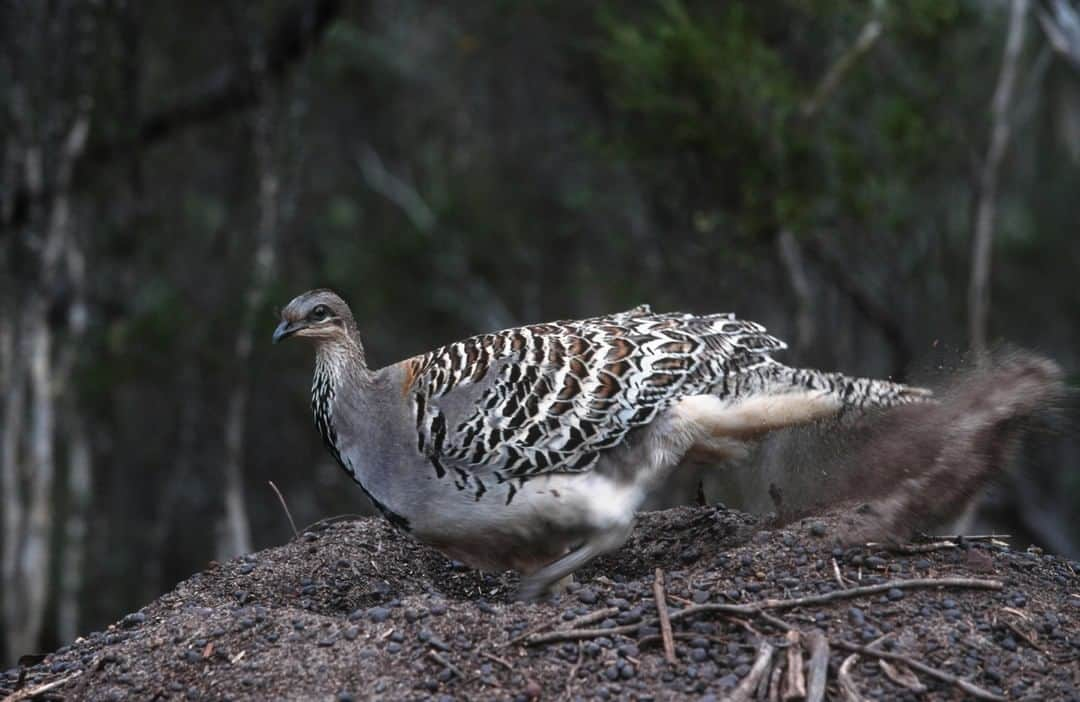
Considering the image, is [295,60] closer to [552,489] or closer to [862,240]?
[862,240]

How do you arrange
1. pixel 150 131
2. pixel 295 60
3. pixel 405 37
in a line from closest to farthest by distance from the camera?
pixel 295 60, pixel 150 131, pixel 405 37

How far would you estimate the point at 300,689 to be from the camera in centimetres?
497

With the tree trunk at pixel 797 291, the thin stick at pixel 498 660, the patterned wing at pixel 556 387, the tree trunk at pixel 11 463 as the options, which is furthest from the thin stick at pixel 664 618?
the tree trunk at pixel 11 463

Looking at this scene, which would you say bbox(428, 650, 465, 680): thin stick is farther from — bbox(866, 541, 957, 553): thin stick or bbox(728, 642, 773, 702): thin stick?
bbox(866, 541, 957, 553): thin stick

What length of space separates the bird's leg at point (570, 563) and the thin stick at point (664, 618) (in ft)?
2.25

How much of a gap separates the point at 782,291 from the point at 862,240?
142 centimetres

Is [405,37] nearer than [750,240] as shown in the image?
No

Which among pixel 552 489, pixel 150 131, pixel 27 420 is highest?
pixel 150 131

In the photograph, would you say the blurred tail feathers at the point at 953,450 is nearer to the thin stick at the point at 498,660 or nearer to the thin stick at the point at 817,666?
the thin stick at the point at 817,666

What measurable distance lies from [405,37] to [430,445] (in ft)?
59.8

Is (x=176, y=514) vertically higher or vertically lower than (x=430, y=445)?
lower

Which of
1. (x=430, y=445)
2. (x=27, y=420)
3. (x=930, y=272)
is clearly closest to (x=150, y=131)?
(x=27, y=420)

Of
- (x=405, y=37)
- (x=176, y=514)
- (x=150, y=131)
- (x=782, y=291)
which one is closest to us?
(x=782, y=291)

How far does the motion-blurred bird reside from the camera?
620 centimetres
